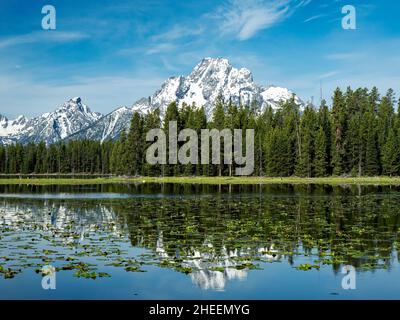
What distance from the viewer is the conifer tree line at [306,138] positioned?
10888 cm

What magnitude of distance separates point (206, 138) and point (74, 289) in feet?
327

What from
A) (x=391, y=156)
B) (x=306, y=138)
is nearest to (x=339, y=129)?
(x=306, y=138)

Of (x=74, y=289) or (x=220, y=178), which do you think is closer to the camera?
(x=74, y=289)

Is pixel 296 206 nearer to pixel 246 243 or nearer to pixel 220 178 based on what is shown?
pixel 246 243

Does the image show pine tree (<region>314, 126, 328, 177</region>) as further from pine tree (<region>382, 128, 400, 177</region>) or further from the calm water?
the calm water

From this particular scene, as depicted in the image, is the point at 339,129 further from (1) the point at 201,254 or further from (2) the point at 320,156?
(1) the point at 201,254

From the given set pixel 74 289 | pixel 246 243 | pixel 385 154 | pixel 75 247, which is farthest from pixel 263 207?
pixel 385 154

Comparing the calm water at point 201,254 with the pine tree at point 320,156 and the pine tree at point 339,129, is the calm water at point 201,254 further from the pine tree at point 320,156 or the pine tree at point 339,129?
the pine tree at point 339,129

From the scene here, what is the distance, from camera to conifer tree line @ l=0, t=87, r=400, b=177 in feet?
357

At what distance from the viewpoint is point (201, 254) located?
2339 cm

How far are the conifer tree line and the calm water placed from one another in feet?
230

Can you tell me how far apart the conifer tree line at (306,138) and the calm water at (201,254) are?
70.2 meters

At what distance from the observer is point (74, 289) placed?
1781 cm

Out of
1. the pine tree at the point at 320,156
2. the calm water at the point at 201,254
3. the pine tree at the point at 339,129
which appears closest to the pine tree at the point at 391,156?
the pine tree at the point at 339,129
